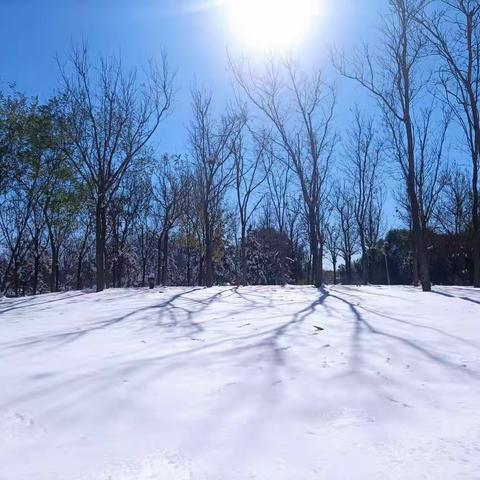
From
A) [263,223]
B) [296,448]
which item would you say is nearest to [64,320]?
[296,448]

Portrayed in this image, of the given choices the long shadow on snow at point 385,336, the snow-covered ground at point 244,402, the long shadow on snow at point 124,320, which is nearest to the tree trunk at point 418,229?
the long shadow on snow at point 124,320

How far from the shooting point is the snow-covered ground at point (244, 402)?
2973 millimetres

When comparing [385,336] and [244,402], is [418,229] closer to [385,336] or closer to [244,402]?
[385,336]

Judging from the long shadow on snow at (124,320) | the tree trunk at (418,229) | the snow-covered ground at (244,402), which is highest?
the tree trunk at (418,229)

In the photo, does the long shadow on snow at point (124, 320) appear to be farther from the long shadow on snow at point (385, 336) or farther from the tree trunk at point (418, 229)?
the tree trunk at point (418, 229)

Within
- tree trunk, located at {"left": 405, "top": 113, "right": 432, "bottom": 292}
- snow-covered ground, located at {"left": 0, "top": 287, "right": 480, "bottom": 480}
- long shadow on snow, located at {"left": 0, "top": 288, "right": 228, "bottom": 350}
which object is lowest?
snow-covered ground, located at {"left": 0, "top": 287, "right": 480, "bottom": 480}

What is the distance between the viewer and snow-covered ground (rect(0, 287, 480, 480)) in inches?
117

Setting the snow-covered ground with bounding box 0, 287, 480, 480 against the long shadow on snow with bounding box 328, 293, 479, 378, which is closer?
the snow-covered ground with bounding box 0, 287, 480, 480

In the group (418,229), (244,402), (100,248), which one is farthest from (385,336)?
(100,248)

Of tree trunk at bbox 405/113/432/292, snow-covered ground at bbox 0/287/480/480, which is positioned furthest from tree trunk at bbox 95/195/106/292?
tree trunk at bbox 405/113/432/292

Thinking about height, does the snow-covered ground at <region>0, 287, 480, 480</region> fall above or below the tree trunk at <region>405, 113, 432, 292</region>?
below

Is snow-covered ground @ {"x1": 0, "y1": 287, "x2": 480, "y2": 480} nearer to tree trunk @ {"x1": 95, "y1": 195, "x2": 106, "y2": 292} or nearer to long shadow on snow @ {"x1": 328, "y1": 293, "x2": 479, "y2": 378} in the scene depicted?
long shadow on snow @ {"x1": 328, "y1": 293, "x2": 479, "y2": 378}

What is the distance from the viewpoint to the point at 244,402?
3951 millimetres

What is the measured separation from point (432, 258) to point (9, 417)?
40.0 meters
